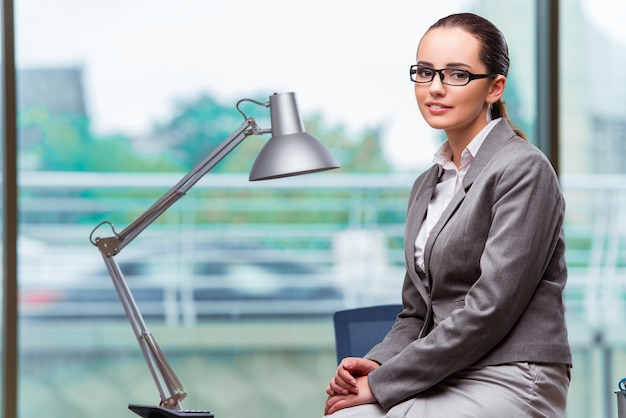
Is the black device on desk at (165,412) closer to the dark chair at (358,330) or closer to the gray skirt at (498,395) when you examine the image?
the gray skirt at (498,395)

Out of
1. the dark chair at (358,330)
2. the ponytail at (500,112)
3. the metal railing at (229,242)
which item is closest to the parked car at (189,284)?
the metal railing at (229,242)

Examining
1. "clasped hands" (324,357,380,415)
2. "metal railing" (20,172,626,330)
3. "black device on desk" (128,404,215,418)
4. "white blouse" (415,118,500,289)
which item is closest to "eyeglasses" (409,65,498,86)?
"white blouse" (415,118,500,289)

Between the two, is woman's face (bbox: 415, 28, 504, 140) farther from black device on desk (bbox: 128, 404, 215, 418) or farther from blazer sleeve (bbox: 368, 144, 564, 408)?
black device on desk (bbox: 128, 404, 215, 418)

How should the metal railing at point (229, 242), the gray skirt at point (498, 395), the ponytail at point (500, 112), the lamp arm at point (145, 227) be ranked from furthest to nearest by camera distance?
the metal railing at point (229, 242) → the lamp arm at point (145, 227) → the ponytail at point (500, 112) → the gray skirt at point (498, 395)

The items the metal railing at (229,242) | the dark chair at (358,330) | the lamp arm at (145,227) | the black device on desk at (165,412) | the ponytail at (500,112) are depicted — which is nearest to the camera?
the black device on desk at (165,412)

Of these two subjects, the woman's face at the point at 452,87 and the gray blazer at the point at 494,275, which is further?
the woman's face at the point at 452,87

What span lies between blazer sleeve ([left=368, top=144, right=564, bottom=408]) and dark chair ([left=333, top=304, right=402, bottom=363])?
72 cm

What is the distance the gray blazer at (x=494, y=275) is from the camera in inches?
64.5

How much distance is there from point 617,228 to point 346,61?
1.30 meters

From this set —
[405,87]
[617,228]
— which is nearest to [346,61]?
[405,87]

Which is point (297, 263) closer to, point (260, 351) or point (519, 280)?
point (260, 351)

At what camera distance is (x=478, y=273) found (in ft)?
5.70

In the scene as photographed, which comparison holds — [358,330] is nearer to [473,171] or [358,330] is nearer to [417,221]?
[417,221]

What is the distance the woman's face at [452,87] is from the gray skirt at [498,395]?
0.51 m
